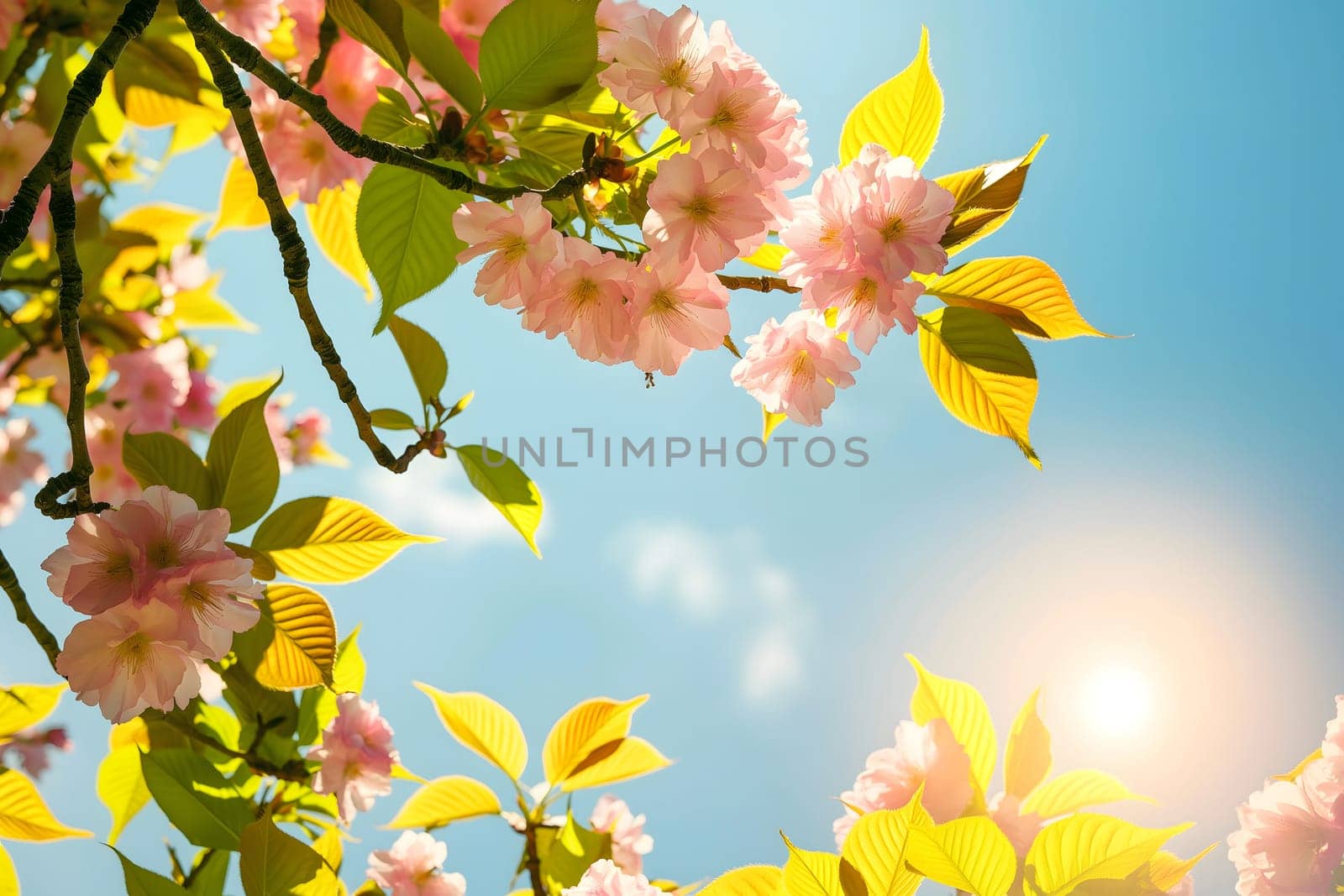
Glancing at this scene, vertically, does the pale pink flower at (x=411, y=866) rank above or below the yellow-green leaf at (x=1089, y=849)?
above

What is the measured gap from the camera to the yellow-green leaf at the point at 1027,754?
96cm

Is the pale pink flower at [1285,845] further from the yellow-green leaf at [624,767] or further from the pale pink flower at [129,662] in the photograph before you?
the pale pink flower at [129,662]

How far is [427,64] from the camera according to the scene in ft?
2.16

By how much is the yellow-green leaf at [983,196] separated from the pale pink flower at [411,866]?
109cm

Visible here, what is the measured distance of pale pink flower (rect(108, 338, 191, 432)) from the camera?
1.46 meters

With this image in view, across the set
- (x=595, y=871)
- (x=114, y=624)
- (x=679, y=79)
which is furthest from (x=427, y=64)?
(x=595, y=871)

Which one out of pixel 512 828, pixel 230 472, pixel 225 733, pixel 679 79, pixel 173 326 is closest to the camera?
pixel 679 79

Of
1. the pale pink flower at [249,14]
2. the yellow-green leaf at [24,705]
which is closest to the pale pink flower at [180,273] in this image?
the pale pink flower at [249,14]

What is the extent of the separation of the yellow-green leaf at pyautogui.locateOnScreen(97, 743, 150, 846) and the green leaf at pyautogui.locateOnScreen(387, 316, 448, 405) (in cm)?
56

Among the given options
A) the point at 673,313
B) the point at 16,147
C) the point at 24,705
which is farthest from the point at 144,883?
the point at 16,147

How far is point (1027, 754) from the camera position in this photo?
3.18 ft

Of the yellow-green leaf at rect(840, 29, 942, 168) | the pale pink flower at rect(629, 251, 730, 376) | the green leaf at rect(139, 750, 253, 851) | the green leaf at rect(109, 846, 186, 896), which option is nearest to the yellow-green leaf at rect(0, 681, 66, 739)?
the green leaf at rect(139, 750, 253, 851)

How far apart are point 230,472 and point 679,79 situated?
0.52 m

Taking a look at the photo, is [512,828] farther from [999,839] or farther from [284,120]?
[284,120]
